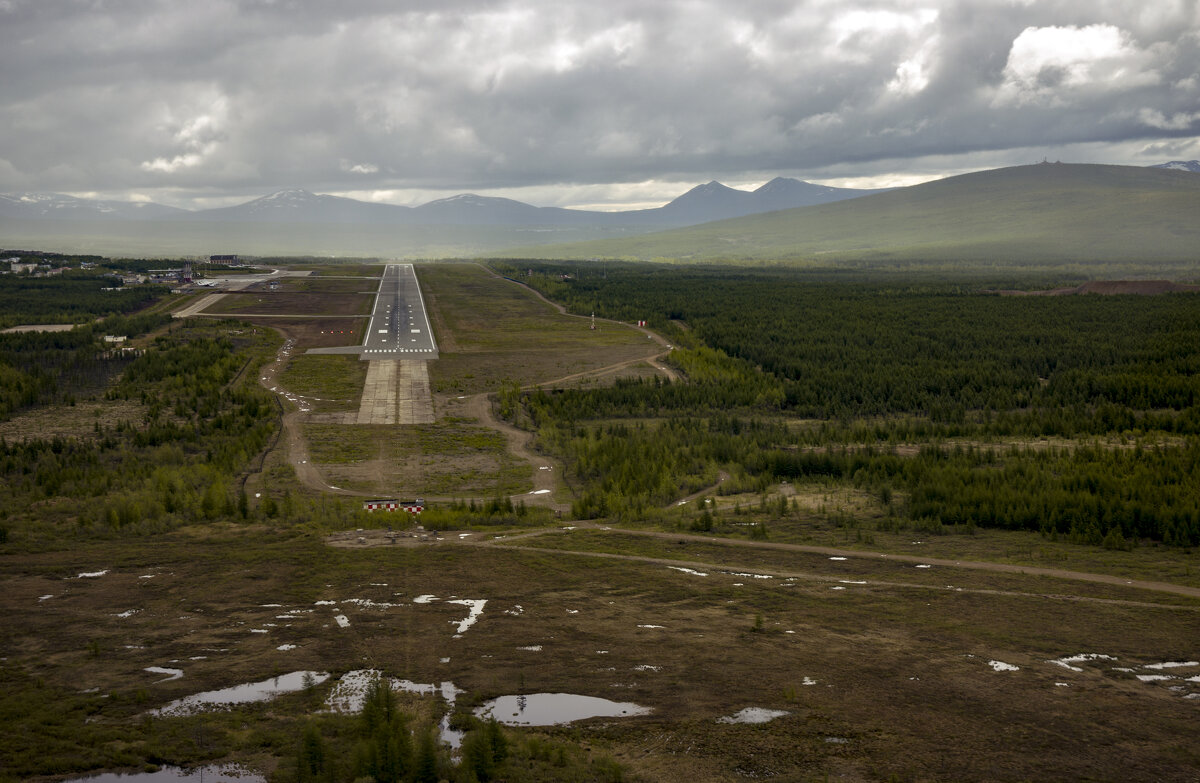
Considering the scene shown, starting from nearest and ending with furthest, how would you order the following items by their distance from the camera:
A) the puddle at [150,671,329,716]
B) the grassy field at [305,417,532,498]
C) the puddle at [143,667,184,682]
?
the puddle at [150,671,329,716]
the puddle at [143,667,184,682]
the grassy field at [305,417,532,498]

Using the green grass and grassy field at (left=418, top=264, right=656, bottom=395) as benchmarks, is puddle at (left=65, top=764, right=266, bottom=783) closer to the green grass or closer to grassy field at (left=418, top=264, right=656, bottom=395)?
the green grass

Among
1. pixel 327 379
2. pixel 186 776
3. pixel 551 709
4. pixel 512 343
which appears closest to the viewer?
pixel 186 776

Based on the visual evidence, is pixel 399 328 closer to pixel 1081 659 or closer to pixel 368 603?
pixel 368 603

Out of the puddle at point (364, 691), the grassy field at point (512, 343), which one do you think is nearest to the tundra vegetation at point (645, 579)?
the puddle at point (364, 691)

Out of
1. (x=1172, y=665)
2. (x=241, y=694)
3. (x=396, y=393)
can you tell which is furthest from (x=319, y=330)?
(x=1172, y=665)

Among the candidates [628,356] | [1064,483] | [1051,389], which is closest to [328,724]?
[1064,483]

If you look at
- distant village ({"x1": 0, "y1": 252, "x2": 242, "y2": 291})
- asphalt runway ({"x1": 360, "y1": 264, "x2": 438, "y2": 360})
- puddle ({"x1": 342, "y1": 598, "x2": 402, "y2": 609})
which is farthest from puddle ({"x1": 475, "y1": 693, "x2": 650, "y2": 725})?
distant village ({"x1": 0, "y1": 252, "x2": 242, "y2": 291})
